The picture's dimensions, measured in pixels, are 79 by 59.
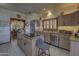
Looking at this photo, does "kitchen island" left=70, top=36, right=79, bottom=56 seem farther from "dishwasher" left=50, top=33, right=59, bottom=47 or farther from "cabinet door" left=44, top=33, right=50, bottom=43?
"cabinet door" left=44, top=33, right=50, bottom=43

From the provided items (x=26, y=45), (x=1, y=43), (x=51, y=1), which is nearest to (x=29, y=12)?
(x=51, y=1)

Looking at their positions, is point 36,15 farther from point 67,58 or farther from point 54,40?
point 67,58

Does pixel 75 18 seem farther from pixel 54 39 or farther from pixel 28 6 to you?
pixel 28 6

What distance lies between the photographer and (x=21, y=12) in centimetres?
229

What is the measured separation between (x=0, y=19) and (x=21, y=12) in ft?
1.46

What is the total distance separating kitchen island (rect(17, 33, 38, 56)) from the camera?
238cm

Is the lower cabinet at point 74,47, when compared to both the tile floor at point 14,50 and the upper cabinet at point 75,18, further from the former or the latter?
the upper cabinet at point 75,18

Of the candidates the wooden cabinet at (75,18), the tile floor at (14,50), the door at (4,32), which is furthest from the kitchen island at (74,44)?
the door at (4,32)

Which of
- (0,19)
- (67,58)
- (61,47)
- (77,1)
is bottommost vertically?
(67,58)

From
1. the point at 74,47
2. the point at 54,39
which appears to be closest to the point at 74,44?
the point at 74,47

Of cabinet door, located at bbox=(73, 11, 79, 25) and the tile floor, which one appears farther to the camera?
the tile floor

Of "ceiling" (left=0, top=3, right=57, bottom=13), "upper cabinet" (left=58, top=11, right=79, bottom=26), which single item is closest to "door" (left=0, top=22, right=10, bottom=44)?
"ceiling" (left=0, top=3, right=57, bottom=13)

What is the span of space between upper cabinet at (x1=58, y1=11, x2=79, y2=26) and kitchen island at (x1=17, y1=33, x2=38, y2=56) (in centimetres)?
62

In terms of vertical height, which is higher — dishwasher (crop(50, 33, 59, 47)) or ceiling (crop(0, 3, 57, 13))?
ceiling (crop(0, 3, 57, 13))
